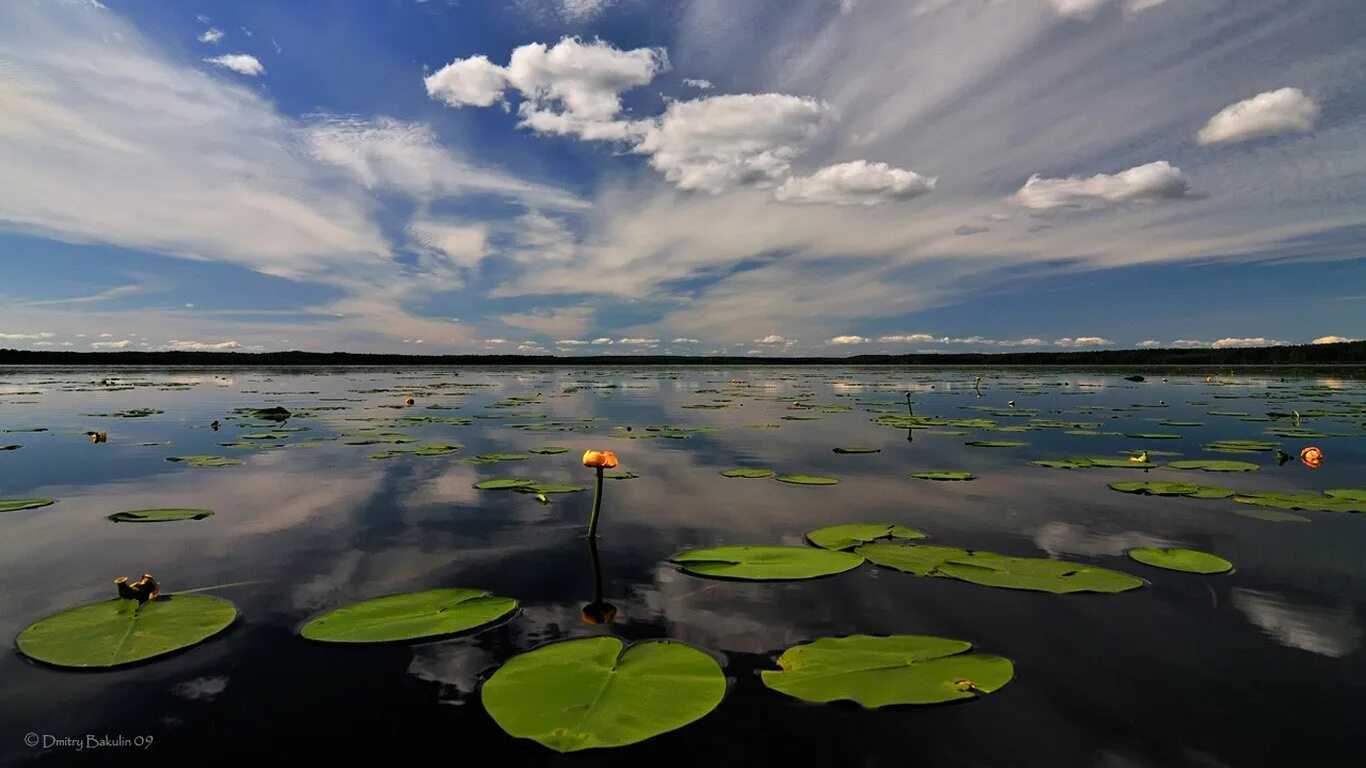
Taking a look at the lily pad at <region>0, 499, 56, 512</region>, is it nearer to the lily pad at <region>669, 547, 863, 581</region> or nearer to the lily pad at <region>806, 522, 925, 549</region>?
the lily pad at <region>669, 547, 863, 581</region>

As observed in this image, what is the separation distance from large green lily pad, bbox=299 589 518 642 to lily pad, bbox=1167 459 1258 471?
10229 mm

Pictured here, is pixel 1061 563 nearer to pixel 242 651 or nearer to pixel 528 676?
pixel 528 676

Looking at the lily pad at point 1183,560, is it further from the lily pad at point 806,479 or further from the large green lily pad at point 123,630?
the large green lily pad at point 123,630

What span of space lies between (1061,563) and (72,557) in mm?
7999

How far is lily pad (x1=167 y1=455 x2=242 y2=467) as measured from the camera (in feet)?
31.0

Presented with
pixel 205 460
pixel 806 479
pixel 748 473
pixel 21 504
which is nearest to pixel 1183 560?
pixel 806 479

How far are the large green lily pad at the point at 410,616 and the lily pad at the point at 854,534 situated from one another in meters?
2.76

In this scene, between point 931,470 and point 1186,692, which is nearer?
point 1186,692

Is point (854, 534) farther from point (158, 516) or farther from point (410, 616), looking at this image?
point (158, 516)

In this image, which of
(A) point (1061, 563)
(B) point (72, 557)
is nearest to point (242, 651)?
(B) point (72, 557)

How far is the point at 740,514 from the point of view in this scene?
659 centimetres

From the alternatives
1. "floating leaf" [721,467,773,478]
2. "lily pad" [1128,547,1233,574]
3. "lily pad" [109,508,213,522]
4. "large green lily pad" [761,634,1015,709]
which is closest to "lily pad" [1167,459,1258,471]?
"lily pad" [1128,547,1233,574]

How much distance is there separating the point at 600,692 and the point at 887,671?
4.58ft

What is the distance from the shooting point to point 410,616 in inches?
145
